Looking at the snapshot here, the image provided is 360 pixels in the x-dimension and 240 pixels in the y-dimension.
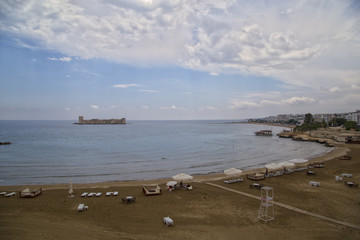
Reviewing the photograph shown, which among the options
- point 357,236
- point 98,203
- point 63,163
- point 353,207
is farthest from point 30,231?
point 63,163

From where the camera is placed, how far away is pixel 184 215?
14.4 m

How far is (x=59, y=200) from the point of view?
17.6 m

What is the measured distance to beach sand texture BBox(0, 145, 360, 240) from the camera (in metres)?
11.9

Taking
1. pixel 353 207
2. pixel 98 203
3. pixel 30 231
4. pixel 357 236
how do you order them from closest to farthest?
pixel 357 236, pixel 30 231, pixel 353 207, pixel 98 203

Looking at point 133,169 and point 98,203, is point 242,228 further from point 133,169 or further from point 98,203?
point 133,169

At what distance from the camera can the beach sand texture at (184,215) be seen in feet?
39.0

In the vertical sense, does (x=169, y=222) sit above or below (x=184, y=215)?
above

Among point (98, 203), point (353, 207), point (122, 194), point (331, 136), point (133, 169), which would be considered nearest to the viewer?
point (353, 207)

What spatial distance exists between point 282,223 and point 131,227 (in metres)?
8.17

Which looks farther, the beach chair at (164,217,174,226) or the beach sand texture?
the beach chair at (164,217,174,226)

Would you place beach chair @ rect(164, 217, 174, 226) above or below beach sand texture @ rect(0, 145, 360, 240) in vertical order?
above

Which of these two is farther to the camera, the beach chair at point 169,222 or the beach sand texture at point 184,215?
the beach chair at point 169,222

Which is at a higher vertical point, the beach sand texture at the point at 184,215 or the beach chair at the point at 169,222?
the beach chair at the point at 169,222

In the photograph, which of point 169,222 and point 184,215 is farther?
point 184,215
